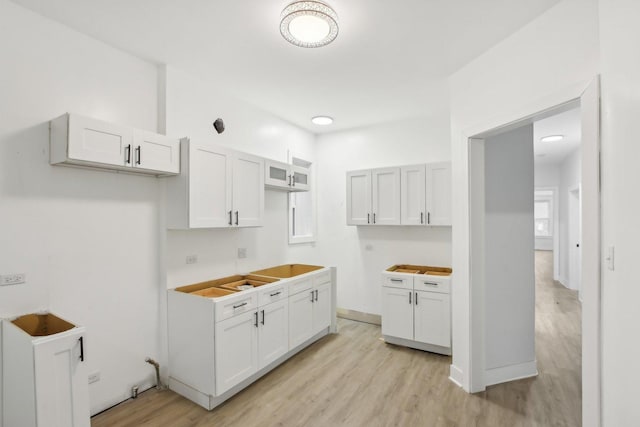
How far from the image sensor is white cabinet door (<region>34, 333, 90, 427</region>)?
5.18ft

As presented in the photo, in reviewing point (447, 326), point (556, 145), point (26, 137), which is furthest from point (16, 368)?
point (556, 145)

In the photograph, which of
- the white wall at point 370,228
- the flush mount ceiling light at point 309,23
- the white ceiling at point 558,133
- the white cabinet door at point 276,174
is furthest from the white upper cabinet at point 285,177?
the white ceiling at point 558,133

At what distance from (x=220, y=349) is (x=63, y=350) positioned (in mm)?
1079

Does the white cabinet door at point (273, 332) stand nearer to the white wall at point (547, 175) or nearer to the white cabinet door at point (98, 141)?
the white cabinet door at point (98, 141)

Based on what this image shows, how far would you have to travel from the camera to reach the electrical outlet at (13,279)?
1.96m

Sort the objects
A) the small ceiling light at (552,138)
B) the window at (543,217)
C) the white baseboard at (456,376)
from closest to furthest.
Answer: the white baseboard at (456,376) → the small ceiling light at (552,138) → the window at (543,217)

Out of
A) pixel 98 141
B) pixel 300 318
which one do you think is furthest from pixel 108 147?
pixel 300 318

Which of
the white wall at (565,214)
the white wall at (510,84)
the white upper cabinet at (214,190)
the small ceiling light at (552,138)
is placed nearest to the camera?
the white wall at (510,84)

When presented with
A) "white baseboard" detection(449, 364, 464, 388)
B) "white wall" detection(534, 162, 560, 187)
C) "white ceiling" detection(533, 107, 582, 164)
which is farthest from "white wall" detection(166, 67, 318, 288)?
"white wall" detection(534, 162, 560, 187)

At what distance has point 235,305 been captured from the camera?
8.72ft

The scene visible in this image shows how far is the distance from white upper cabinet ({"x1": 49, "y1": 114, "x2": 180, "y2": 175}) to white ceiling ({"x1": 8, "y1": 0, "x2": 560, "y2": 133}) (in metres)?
0.75

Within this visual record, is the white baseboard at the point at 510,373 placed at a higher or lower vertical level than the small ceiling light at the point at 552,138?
lower

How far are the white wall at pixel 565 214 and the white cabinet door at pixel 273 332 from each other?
6431mm

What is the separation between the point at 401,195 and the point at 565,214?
17.7 feet
